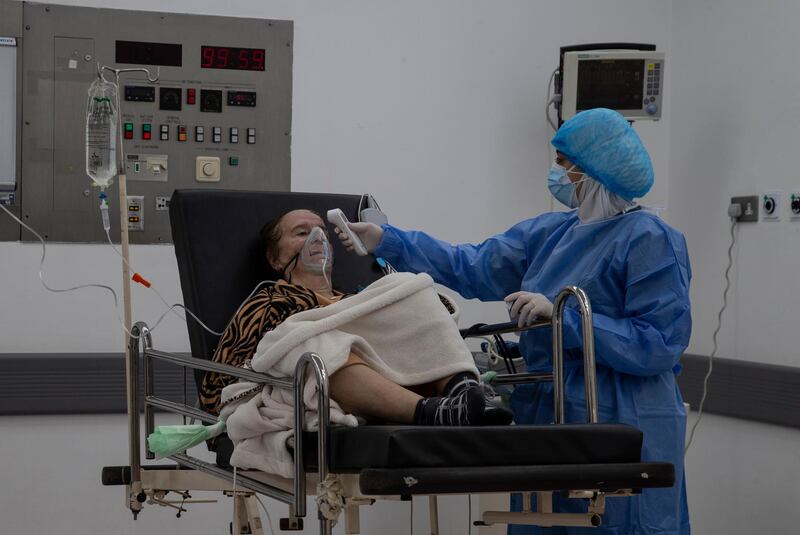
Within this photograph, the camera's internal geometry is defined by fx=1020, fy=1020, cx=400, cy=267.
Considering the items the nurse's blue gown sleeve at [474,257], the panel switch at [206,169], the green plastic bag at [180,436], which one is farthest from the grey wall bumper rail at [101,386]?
the green plastic bag at [180,436]

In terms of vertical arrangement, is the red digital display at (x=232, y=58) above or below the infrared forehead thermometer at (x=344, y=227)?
above

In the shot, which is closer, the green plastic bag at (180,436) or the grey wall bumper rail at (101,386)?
the green plastic bag at (180,436)

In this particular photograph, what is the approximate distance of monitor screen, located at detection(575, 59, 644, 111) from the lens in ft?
12.3

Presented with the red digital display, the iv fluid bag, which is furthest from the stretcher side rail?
the red digital display

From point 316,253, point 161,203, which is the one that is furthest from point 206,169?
point 316,253

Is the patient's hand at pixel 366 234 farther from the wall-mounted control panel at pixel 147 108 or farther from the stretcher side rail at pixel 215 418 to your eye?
the wall-mounted control panel at pixel 147 108

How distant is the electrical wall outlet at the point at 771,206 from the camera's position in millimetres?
3455

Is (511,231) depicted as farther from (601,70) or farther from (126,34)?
(126,34)

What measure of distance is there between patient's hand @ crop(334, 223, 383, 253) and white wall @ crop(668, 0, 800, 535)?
1.49 meters

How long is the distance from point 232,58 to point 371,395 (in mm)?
1959

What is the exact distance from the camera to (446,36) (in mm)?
3932

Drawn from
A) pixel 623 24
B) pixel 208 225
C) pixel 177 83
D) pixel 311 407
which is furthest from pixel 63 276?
pixel 623 24

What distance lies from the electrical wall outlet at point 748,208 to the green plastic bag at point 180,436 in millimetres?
2157

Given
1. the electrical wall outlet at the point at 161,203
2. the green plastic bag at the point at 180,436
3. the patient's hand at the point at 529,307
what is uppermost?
the electrical wall outlet at the point at 161,203
